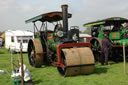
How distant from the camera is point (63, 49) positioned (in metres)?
5.46

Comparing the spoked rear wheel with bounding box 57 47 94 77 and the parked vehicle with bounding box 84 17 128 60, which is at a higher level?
the parked vehicle with bounding box 84 17 128 60

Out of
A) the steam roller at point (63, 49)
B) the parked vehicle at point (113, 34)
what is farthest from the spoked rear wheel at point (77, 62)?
the parked vehicle at point (113, 34)

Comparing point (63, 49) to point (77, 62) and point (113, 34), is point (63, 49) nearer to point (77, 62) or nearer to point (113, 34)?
point (77, 62)

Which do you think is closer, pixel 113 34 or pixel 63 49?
pixel 63 49

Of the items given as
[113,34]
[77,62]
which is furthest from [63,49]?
[113,34]

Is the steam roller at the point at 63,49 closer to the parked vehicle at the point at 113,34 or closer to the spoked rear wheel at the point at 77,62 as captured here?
the spoked rear wheel at the point at 77,62

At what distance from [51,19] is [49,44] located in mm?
1230

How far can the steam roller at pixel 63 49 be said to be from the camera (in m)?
5.27

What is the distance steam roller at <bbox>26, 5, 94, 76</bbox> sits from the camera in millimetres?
5268

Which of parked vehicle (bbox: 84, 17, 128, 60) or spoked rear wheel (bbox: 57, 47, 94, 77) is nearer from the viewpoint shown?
spoked rear wheel (bbox: 57, 47, 94, 77)

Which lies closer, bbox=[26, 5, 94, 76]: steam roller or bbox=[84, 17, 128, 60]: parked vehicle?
bbox=[26, 5, 94, 76]: steam roller

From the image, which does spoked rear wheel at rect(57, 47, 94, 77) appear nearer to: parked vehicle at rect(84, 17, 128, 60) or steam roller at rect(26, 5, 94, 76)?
steam roller at rect(26, 5, 94, 76)

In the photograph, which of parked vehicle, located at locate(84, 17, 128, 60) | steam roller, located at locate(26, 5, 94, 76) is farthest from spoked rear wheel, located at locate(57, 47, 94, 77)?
parked vehicle, located at locate(84, 17, 128, 60)

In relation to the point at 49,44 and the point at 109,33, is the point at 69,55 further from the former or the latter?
the point at 109,33
